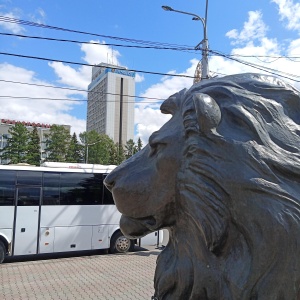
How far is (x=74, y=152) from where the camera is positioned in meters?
42.9

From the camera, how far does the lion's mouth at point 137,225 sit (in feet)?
4.94

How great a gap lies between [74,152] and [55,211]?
33898 mm

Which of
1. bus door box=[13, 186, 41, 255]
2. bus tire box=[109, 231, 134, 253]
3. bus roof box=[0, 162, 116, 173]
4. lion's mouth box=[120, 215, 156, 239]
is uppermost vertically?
bus roof box=[0, 162, 116, 173]

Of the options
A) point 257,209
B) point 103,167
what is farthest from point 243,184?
point 103,167

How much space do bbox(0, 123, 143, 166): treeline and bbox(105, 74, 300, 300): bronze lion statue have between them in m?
35.0

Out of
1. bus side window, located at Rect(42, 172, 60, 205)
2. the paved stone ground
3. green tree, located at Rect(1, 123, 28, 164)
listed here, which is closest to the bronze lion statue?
the paved stone ground

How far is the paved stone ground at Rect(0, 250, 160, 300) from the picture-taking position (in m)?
6.59

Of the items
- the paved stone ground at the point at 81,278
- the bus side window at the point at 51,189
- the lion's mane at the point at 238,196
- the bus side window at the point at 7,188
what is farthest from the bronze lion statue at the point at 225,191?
the bus side window at the point at 51,189

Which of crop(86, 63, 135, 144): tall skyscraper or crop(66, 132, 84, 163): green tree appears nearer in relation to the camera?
crop(66, 132, 84, 163): green tree

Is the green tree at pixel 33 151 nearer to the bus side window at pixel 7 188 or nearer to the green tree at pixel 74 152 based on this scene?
the green tree at pixel 74 152

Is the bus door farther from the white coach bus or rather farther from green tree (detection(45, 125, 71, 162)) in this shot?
green tree (detection(45, 125, 71, 162))

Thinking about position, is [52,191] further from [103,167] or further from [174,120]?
[174,120]

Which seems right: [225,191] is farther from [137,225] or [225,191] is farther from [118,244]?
[118,244]

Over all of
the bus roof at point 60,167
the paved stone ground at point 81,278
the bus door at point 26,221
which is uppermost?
the bus roof at point 60,167
